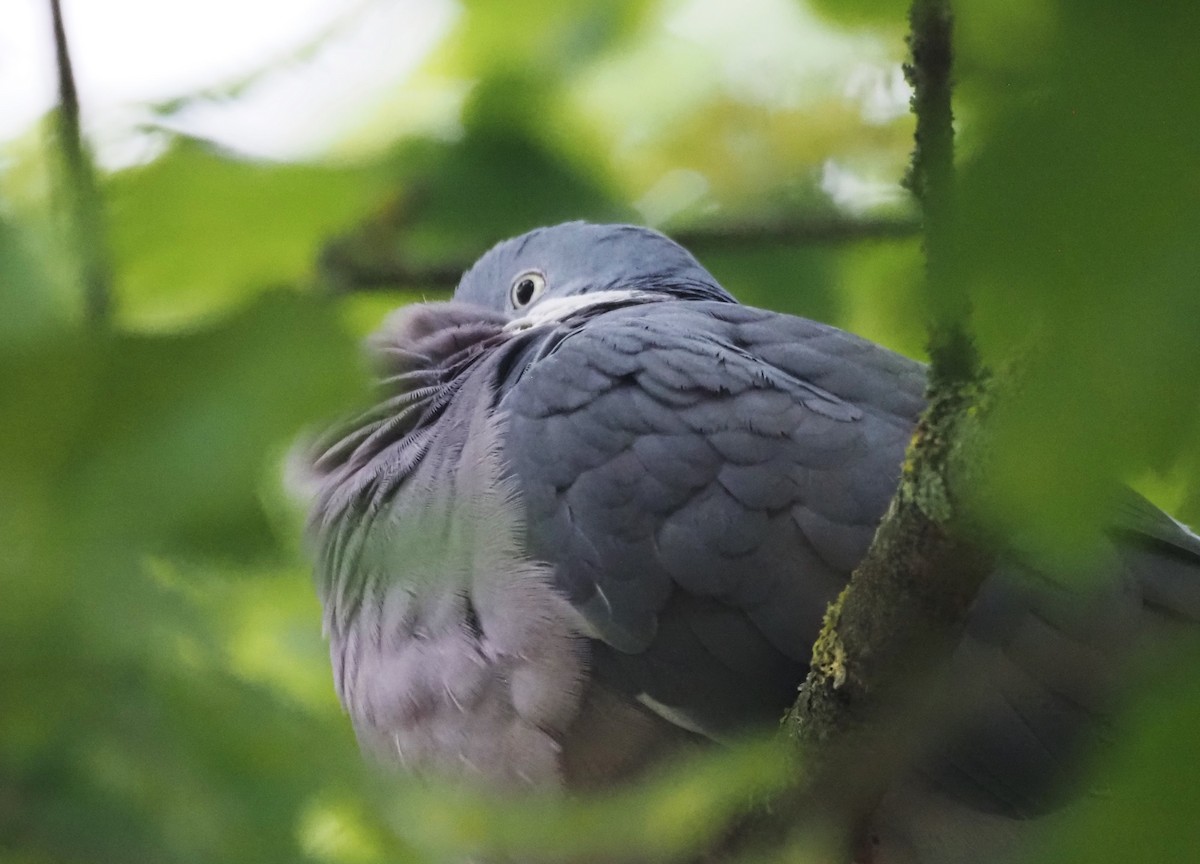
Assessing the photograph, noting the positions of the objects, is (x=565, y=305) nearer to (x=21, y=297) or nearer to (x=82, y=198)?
(x=82, y=198)

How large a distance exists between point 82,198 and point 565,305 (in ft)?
7.45

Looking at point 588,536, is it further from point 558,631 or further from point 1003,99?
point 1003,99

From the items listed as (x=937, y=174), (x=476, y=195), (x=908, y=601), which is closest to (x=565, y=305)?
(x=476, y=195)

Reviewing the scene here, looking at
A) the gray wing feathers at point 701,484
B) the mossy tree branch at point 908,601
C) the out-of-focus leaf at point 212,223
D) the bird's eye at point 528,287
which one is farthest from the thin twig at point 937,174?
the bird's eye at point 528,287

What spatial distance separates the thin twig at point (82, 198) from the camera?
54 centimetres

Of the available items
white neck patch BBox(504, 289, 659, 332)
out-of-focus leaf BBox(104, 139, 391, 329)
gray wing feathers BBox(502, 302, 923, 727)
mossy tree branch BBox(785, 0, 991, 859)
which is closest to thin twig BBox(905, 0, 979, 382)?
mossy tree branch BBox(785, 0, 991, 859)

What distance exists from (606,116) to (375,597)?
875mm

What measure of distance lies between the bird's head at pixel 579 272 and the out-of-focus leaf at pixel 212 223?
75.1 inches

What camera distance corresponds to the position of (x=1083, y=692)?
5.99 feet

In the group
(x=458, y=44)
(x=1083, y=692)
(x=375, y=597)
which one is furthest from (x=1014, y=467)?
(x=375, y=597)

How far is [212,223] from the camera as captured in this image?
2.59 ft

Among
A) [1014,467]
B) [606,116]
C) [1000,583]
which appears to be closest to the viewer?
[1014,467]

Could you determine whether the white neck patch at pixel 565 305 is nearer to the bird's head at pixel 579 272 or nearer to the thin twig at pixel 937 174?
the bird's head at pixel 579 272

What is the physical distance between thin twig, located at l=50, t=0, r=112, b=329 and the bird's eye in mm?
2309
